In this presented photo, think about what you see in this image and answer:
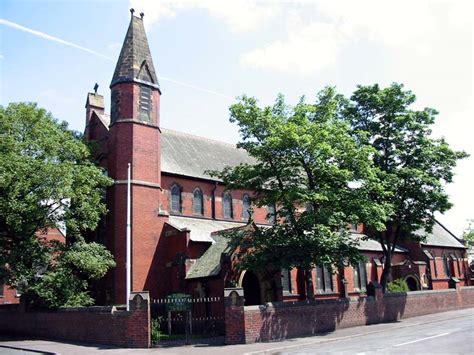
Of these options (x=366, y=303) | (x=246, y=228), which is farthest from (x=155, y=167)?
(x=366, y=303)

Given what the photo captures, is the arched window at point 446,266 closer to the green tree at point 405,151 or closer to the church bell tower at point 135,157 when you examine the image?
the green tree at point 405,151

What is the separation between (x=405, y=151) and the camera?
2877 centimetres

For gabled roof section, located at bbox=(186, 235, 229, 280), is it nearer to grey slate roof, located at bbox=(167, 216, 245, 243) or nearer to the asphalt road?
grey slate roof, located at bbox=(167, 216, 245, 243)

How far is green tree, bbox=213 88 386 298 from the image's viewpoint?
815 inches

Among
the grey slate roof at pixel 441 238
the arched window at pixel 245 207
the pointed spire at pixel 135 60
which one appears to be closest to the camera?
the pointed spire at pixel 135 60

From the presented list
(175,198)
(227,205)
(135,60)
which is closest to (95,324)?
(175,198)

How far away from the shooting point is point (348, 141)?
21656 mm

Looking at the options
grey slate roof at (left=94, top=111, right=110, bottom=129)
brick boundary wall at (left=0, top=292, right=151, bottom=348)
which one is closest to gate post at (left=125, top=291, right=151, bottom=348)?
brick boundary wall at (left=0, top=292, right=151, bottom=348)

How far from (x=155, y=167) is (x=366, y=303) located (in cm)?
1447

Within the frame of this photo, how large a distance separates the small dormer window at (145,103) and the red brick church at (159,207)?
0.20ft

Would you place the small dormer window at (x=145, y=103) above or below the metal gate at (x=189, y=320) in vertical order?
above

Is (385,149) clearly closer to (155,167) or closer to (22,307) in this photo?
(155,167)

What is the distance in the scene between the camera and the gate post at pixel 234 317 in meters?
17.9

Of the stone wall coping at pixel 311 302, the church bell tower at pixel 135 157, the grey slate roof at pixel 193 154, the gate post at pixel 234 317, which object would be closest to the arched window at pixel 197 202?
the grey slate roof at pixel 193 154
